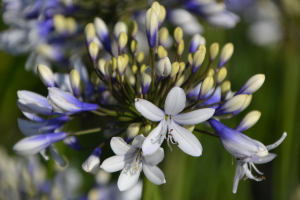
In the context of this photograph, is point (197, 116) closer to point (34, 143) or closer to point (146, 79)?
point (146, 79)

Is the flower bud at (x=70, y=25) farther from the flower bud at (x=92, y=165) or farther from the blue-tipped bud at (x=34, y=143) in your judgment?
the flower bud at (x=92, y=165)

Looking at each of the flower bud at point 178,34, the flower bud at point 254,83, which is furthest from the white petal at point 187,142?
the flower bud at point 178,34

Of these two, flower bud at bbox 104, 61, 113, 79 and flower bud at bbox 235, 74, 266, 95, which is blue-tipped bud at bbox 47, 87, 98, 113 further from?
flower bud at bbox 235, 74, 266, 95

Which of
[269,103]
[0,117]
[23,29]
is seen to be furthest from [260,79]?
[0,117]

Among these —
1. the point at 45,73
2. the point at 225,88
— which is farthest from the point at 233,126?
the point at 45,73

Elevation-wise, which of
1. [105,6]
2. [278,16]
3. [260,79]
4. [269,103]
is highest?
[105,6]

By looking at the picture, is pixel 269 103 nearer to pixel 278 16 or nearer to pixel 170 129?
pixel 278 16
